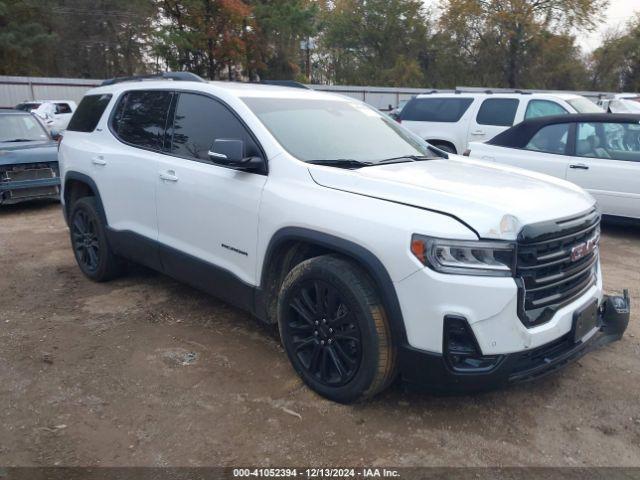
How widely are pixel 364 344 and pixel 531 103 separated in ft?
26.9

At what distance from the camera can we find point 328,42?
47.7 metres

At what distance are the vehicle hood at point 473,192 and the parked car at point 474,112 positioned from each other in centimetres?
657

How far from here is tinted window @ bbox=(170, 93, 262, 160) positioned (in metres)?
3.96

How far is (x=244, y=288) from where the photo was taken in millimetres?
3857

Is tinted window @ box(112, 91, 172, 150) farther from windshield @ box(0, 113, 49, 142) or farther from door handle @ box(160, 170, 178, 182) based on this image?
windshield @ box(0, 113, 49, 142)

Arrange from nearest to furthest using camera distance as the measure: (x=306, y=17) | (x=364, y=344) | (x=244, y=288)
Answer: (x=364, y=344) < (x=244, y=288) < (x=306, y=17)

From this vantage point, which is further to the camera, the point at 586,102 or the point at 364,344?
the point at 586,102

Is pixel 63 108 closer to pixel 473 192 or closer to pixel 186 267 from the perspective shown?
pixel 186 267

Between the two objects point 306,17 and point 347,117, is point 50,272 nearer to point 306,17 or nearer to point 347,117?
point 347,117

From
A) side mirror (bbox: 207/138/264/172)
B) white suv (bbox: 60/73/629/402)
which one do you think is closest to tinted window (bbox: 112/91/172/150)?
white suv (bbox: 60/73/629/402)

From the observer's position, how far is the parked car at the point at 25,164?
344 inches

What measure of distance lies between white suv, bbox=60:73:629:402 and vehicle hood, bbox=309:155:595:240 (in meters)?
0.01

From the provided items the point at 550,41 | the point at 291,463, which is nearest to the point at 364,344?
the point at 291,463

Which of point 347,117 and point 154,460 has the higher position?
point 347,117
